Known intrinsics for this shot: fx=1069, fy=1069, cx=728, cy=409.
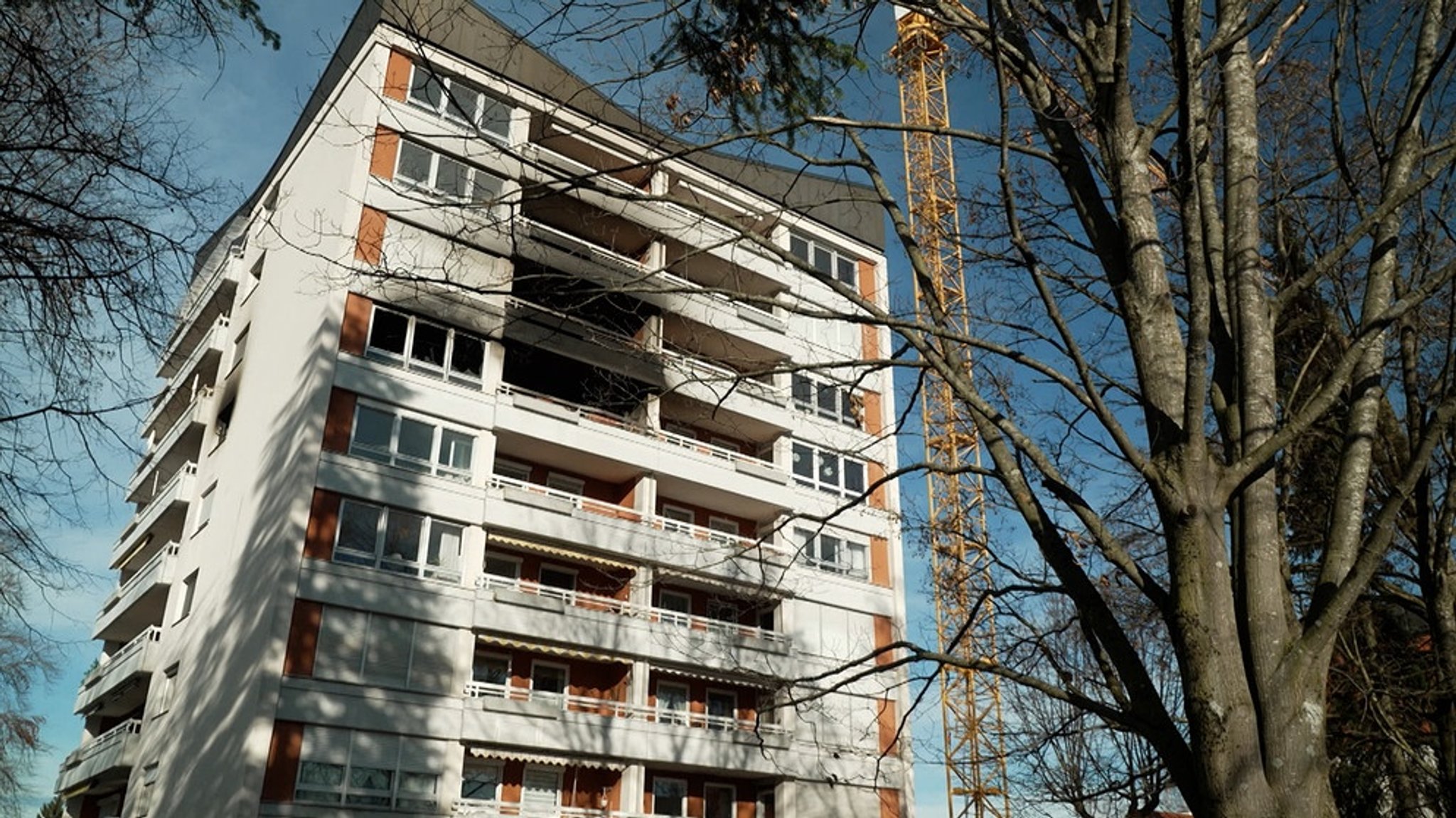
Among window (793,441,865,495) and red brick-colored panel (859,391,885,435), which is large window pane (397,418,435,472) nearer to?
window (793,441,865,495)

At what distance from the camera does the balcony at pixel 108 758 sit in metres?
26.4

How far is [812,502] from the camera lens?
104 feet

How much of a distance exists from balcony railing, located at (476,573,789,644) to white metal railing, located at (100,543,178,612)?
9.13 metres

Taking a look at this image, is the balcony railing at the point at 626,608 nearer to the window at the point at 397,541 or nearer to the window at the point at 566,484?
the window at the point at 397,541

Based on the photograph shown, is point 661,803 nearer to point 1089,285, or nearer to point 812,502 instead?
point 812,502

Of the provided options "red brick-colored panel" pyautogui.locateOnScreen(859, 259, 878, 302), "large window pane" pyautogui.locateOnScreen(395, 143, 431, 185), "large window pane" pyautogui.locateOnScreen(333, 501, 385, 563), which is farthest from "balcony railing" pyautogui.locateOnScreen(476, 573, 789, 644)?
"red brick-colored panel" pyautogui.locateOnScreen(859, 259, 878, 302)

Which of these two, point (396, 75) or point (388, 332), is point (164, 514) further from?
point (396, 75)

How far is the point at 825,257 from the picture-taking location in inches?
1415

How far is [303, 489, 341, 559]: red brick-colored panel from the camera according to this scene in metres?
22.3

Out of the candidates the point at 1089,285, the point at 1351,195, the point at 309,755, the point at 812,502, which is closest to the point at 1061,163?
the point at 1089,285

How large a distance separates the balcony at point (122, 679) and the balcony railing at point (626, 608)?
30.7 feet

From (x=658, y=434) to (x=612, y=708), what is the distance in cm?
724

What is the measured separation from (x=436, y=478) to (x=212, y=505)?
22.9 ft

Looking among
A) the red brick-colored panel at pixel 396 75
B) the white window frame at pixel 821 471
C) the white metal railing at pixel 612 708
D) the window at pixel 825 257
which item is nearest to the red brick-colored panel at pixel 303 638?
the white metal railing at pixel 612 708
